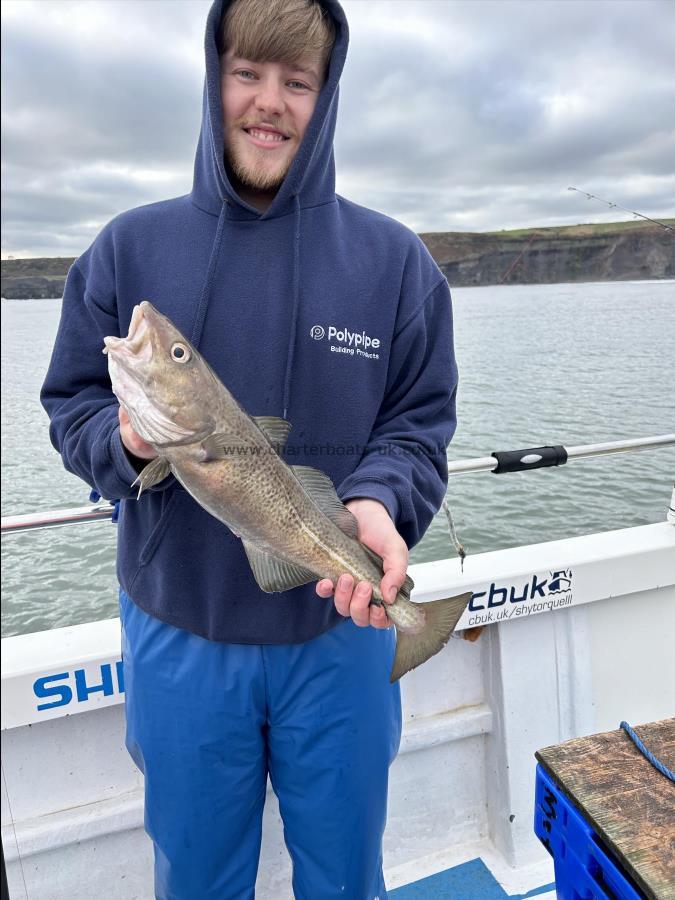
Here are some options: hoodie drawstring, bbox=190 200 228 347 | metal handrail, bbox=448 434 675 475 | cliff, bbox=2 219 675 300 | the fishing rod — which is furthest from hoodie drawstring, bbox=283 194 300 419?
the fishing rod

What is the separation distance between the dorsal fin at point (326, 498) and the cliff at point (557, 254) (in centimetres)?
144

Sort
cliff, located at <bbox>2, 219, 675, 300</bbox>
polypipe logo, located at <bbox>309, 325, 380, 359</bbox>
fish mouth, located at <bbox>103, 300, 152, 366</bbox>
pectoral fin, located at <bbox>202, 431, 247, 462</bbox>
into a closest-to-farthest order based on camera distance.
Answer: fish mouth, located at <bbox>103, 300, 152, 366</bbox>, pectoral fin, located at <bbox>202, 431, 247, 462</bbox>, polypipe logo, located at <bbox>309, 325, 380, 359</bbox>, cliff, located at <bbox>2, 219, 675, 300</bbox>

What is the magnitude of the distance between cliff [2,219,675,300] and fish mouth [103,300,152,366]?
5.61 feet

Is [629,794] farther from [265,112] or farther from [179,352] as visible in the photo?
[265,112]

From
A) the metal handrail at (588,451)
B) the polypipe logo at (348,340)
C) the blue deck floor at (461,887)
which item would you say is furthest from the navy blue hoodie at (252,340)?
the blue deck floor at (461,887)

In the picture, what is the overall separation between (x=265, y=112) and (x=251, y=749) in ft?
6.48

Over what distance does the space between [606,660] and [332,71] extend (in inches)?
120

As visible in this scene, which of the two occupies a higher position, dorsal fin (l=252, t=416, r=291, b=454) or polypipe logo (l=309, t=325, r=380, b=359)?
polypipe logo (l=309, t=325, r=380, b=359)

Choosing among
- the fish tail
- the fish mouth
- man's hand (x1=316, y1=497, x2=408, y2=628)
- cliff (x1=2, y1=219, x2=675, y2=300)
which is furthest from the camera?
cliff (x1=2, y1=219, x2=675, y2=300)

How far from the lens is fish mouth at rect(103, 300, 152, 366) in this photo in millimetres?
1739

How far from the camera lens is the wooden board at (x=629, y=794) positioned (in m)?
1.86

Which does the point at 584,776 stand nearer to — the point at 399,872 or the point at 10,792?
the point at 399,872

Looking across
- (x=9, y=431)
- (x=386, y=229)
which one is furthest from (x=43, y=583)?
(x=386, y=229)

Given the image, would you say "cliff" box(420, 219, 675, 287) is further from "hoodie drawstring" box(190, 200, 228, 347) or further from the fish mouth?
the fish mouth
